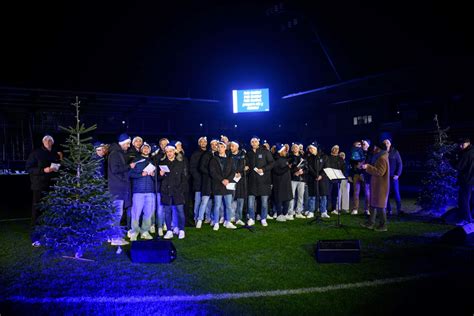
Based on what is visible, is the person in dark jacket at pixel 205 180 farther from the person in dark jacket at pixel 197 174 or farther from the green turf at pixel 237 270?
the green turf at pixel 237 270

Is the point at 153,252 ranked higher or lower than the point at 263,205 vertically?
lower

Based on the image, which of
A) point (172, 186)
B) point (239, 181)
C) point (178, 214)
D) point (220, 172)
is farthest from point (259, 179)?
point (172, 186)

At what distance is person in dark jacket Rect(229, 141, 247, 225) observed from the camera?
998cm

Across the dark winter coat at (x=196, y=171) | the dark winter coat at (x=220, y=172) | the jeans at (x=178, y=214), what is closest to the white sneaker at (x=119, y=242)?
the jeans at (x=178, y=214)

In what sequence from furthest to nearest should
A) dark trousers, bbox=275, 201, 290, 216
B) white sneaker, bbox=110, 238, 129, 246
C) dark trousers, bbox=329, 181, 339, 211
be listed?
dark trousers, bbox=329, 181, 339, 211
dark trousers, bbox=275, 201, 290, 216
white sneaker, bbox=110, 238, 129, 246

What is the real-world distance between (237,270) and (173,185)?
2.87m

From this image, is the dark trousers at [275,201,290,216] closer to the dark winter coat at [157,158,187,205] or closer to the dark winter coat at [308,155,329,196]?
the dark winter coat at [308,155,329,196]

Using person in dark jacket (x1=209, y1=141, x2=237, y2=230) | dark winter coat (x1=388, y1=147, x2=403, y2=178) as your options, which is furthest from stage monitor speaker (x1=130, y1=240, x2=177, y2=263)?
dark winter coat (x1=388, y1=147, x2=403, y2=178)

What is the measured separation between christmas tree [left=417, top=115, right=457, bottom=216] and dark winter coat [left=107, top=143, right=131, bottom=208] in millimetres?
8685

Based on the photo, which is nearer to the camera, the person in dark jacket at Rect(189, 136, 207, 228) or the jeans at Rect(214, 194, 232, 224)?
the jeans at Rect(214, 194, 232, 224)

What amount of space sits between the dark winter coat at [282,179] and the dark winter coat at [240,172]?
40.9 inches

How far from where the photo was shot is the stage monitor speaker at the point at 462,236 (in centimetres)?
750

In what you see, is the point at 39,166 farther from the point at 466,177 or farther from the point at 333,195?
the point at 466,177

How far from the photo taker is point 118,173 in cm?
806
